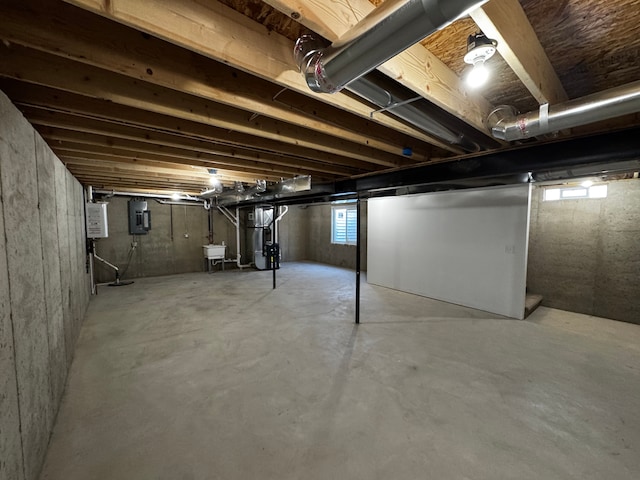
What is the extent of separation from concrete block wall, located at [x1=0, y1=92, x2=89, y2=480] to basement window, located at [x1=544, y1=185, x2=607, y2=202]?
5776 millimetres

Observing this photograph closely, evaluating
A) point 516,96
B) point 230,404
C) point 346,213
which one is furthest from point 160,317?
point 346,213

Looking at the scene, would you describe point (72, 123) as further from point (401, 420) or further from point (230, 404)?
point (401, 420)

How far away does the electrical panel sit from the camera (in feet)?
15.6

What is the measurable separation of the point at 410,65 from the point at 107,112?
6.45 ft

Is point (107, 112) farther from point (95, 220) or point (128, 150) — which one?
point (95, 220)

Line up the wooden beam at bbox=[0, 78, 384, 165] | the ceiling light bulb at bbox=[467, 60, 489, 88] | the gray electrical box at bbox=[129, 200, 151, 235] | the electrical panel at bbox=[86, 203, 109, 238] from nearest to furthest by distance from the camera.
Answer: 1. the ceiling light bulb at bbox=[467, 60, 489, 88]
2. the wooden beam at bbox=[0, 78, 384, 165]
3. the electrical panel at bbox=[86, 203, 109, 238]
4. the gray electrical box at bbox=[129, 200, 151, 235]

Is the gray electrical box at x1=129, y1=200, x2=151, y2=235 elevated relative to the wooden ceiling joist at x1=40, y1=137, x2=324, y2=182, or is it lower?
lower

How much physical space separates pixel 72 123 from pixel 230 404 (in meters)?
2.39

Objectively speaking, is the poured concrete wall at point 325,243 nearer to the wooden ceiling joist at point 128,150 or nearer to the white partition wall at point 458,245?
the white partition wall at point 458,245

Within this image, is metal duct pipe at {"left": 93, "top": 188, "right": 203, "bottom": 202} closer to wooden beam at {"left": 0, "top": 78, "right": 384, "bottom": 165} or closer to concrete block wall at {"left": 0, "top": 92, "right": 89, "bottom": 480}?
concrete block wall at {"left": 0, "top": 92, "right": 89, "bottom": 480}

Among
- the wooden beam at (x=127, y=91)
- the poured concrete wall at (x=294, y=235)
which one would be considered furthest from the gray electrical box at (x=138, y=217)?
the wooden beam at (x=127, y=91)

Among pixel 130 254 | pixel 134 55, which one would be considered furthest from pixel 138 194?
pixel 134 55

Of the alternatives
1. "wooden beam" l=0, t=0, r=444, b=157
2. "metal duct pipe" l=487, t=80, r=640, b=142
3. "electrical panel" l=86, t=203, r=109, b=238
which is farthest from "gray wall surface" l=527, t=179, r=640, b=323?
"electrical panel" l=86, t=203, r=109, b=238

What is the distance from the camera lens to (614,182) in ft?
11.8
